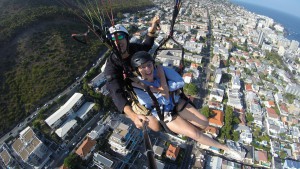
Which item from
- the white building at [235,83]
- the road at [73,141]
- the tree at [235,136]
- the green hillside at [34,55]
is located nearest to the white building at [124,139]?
the road at [73,141]

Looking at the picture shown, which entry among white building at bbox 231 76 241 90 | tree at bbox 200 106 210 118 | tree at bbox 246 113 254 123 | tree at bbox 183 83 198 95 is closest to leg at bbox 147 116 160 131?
tree at bbox 200 106 210 118

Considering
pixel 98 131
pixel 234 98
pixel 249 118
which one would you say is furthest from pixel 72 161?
pixel 234 98

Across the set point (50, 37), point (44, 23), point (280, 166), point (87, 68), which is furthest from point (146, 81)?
point (44, 23)

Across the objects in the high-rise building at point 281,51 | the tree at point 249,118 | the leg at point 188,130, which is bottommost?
the high-rise building at point 281,51

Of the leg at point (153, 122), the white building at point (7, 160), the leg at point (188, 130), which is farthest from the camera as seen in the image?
the white building at point (7, 160)

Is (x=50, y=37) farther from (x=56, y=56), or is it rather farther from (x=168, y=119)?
(x=168, y=119)

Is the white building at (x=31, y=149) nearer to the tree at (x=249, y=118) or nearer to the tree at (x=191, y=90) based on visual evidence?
the tree at (x=191, y=90)
